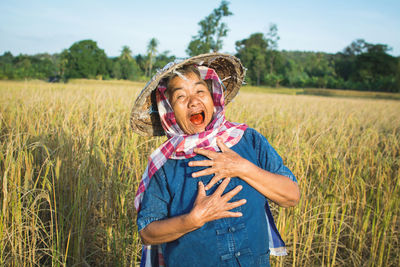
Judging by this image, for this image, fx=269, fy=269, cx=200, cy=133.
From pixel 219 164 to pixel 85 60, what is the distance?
151 ft

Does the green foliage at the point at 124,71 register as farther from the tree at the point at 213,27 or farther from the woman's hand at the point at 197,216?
the woman's hand at the point at 197,216

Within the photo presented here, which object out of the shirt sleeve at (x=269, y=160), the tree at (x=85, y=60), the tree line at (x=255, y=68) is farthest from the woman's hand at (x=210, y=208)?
the tree at (x=85, y=60)

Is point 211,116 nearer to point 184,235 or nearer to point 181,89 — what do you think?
point 181,89

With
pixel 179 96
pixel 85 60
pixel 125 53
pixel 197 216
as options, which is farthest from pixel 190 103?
pixel 125 53

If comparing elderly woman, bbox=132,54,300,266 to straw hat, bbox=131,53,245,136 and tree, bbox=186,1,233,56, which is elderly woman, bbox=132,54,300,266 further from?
tree, bbox=186,1,233,56

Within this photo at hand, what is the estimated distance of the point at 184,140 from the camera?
1.01m

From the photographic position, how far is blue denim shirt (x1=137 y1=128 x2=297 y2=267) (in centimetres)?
93

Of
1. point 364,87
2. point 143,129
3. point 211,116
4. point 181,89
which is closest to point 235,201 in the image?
point 211,116

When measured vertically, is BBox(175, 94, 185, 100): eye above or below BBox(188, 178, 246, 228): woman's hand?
above

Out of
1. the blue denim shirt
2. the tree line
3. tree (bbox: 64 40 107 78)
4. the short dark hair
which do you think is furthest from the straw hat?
tree (bbox: 64 40 107 78)

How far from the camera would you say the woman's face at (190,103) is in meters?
1.09

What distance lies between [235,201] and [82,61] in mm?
45916

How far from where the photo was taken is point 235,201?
95 centimetres

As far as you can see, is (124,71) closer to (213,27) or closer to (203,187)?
(213,27)
